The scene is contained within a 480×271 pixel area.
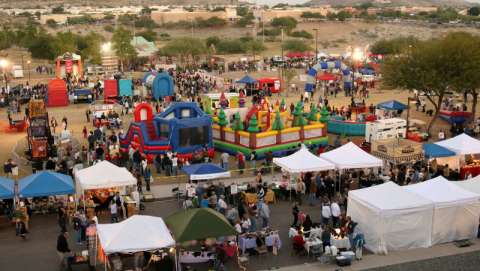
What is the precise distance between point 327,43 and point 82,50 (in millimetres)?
52065

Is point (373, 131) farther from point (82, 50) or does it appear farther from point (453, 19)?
point (453, 19)

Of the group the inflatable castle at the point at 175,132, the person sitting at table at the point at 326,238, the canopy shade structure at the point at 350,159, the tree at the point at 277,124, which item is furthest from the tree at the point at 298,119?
the person sitting at table at the point at 326,238

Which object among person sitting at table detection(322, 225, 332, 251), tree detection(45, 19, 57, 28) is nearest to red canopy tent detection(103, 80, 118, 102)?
person sitting at table detection(322, 225, 332, 251)

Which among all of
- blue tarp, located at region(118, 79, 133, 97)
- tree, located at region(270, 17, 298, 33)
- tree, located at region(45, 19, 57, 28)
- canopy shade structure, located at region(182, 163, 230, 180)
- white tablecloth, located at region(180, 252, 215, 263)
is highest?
canopy shade structure, located at region(182, 163, 230, 180)

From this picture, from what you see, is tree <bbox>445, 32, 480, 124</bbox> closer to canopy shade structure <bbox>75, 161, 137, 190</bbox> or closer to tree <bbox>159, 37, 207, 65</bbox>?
canopy shade structure <bbox>75, 161, 137, 190</bbox>

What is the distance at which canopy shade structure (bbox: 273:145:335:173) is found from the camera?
1941 centimetres

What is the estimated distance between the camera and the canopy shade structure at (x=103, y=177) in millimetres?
18000

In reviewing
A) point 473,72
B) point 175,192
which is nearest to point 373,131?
point 473,72

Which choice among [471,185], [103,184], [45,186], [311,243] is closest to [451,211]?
[471,185]

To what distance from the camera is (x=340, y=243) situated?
14742mm

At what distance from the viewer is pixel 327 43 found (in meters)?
112

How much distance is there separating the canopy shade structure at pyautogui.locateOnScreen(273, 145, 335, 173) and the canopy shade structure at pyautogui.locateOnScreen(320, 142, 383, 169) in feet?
1.25

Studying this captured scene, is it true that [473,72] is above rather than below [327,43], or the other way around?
above

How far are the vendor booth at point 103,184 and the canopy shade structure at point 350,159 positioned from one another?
6685 millimetres
